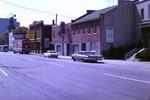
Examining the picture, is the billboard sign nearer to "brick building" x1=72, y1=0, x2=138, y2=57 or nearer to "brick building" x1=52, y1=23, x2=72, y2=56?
"brick building" x1=72, y1=0, x2=138, y2=57

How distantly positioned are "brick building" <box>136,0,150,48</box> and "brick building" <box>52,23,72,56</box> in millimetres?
18863

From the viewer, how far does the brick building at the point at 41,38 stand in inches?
3952

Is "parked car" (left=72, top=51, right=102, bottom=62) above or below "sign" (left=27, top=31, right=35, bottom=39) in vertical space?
below

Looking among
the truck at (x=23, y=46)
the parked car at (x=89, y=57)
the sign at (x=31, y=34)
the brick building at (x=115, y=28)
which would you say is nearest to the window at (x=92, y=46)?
the brick building at (x=115, y=28)

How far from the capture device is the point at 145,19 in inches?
2340

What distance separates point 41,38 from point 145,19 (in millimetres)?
46722

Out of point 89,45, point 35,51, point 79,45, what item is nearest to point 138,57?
point 89,45

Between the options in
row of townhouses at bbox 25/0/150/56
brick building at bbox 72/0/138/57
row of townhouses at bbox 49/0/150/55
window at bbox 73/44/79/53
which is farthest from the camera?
window at bbox 73/44/79/53

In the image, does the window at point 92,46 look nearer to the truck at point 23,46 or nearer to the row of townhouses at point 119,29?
the row of townhouses at point 119,29

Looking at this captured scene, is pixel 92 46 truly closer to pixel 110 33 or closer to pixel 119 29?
pixel 110 33

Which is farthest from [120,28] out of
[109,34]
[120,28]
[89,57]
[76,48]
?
[89,57]

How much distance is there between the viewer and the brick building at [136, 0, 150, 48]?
2304 inches

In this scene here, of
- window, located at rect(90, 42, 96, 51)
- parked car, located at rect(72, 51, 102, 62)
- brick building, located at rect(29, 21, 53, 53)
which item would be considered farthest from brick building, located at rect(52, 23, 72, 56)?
parked car, located at rect(72, 51, 102, 62)

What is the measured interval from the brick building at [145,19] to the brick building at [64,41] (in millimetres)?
18863
